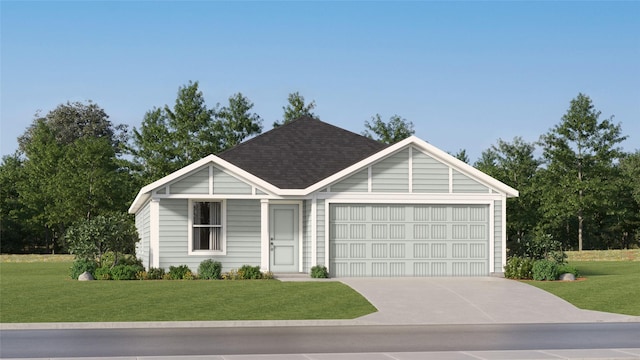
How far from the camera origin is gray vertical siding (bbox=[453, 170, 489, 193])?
3281 centimetres

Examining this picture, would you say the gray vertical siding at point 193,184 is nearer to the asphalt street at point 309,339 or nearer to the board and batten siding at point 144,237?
the board and batten siding at point 144,237

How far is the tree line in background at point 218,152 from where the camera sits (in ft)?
192

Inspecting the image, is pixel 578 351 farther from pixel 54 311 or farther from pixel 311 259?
pixel 311 259

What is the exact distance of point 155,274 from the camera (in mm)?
31297

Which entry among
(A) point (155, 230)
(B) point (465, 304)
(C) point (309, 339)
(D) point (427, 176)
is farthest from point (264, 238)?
(C) point (309, 339)

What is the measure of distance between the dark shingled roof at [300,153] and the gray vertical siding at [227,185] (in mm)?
1473

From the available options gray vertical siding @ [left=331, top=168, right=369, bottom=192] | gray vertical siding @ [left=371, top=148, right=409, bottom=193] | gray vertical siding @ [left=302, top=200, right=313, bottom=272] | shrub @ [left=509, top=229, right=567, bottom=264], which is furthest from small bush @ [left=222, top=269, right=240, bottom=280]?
shrub @ [left=509, top=229, right=567, bottom=264]

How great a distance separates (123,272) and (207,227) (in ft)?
11.9

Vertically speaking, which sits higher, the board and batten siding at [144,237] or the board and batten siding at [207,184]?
the board and batten siding at [207,184]

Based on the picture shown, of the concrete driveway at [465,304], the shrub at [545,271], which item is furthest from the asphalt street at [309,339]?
the shrub at [545,271]

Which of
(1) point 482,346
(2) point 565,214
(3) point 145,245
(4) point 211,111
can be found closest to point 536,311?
(1) point 482,346

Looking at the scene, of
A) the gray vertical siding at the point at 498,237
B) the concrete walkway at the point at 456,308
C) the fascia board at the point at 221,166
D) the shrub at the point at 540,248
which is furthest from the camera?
the shrub at the point at 540,248

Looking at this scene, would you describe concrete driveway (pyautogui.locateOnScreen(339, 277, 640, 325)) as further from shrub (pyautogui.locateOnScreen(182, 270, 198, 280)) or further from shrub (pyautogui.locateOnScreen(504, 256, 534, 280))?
shrub (pyautogui.locateOnScreen(182, 270, 198, 280))

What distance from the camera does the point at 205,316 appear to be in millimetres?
22703
